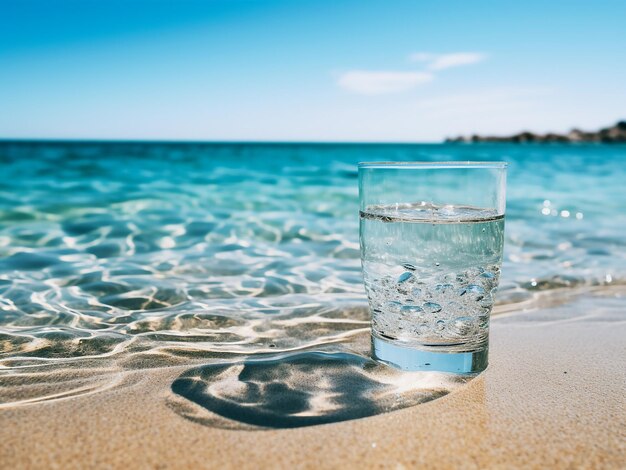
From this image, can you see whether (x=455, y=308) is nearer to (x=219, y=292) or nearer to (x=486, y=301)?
(x=486, y=301)

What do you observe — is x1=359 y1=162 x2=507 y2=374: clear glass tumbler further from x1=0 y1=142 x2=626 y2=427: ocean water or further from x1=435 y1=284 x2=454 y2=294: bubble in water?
x1=0 y1=142 x2=626 y2=427: ocean water

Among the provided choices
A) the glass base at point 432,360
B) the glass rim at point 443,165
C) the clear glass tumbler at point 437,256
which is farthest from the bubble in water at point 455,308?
the glass rim at point 443,165

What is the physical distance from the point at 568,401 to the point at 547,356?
0.39 meters

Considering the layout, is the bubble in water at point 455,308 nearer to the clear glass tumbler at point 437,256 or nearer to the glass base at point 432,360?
the clear glass tumbler at point 437,256

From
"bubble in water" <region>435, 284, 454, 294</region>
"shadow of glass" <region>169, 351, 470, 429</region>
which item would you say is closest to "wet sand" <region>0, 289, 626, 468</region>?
"shadow of glass" <region>169, 351, 470, 429</region>

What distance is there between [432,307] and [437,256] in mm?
149

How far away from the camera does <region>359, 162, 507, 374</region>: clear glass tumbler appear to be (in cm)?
150

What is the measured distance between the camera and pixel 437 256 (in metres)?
1.49

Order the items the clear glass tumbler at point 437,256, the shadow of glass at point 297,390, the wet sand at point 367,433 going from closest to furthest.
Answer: the wet sand at point 367,433
the shadow of glass at point 297,390
the clear glass tumbler at point 437,256

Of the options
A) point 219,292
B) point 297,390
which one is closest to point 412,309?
point 297,390

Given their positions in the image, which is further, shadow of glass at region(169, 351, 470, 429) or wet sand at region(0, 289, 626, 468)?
shadow of glass at region(169, 351, 470, 429)

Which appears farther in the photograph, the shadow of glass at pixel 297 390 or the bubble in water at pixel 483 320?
the bubble in water at pixel 483 320

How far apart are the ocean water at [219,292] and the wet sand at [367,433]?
0.08m

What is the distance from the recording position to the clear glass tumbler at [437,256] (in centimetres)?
150
